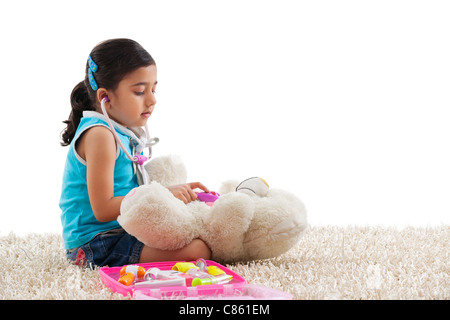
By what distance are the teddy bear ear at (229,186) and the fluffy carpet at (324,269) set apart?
9.8 inches

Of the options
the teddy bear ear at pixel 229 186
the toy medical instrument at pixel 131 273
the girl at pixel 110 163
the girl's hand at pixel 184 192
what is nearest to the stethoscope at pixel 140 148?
the girl at pixel 110 163

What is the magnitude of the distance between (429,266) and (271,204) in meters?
0.42

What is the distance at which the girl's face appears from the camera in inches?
61.1

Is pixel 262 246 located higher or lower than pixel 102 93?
lower

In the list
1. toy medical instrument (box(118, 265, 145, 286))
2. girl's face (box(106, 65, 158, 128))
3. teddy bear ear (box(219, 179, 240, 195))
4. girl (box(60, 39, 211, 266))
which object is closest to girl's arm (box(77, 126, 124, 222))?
girl (box(60, 39, 211, 266))

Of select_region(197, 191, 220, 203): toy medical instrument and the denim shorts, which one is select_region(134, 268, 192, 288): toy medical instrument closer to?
the denim shorts

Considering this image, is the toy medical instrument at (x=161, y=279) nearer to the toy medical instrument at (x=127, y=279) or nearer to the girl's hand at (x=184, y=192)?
the toy medical instrument at (x=127, y=279)

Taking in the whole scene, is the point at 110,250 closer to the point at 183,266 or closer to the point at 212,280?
the point at 183,266

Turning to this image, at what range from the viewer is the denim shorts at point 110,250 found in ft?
4.88

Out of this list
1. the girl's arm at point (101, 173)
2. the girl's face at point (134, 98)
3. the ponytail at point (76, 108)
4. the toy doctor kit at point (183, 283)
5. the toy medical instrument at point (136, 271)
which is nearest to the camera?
the toy doctor kit at point (183, 283)

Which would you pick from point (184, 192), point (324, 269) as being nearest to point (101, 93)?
point (184, 192)

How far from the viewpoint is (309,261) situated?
1503 mm
